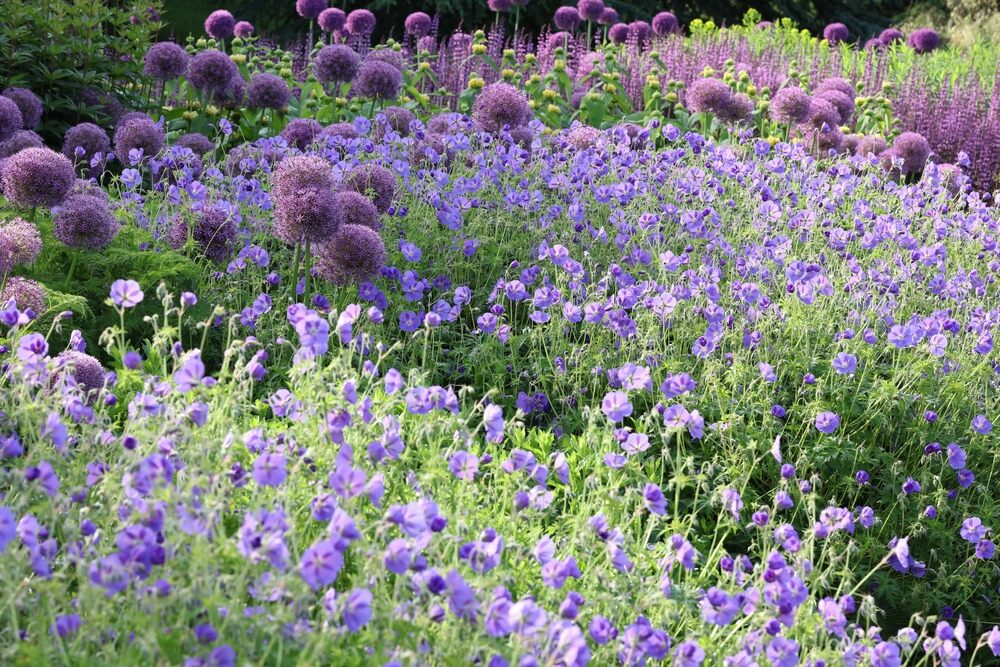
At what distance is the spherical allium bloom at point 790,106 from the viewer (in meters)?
6.38

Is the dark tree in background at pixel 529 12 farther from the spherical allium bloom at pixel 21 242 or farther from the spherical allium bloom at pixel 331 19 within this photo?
the spherical allium bloom at pixel 21 242

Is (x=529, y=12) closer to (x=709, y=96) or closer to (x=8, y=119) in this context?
(x=709, y=96)

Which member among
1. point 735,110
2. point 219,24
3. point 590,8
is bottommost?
point 735,110

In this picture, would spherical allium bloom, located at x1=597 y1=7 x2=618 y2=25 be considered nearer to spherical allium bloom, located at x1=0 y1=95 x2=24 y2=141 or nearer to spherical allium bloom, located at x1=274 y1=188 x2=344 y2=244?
spherical allium bloom, located at x1=0 y1=95 x2=24 y2=141

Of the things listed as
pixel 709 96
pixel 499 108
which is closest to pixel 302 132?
pixel 499 108

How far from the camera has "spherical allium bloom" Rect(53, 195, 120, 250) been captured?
11.2 ft

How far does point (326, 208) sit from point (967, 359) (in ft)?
6.93

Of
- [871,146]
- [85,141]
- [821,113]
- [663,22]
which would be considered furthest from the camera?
[663,22]

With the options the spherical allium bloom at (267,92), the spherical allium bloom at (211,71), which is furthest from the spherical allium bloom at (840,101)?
the spherical allium bloom at (211,71)

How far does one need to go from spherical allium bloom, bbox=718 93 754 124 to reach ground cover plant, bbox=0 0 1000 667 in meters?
0.03

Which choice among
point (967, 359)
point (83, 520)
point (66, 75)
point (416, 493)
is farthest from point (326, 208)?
point (66, 75)

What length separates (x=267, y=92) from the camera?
5594mm

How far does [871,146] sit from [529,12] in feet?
25.2

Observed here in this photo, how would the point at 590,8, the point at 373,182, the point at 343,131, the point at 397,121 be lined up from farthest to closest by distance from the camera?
the point at 590,8 → the point at 397,121 → the point at 343,131 → the point at 373,182
